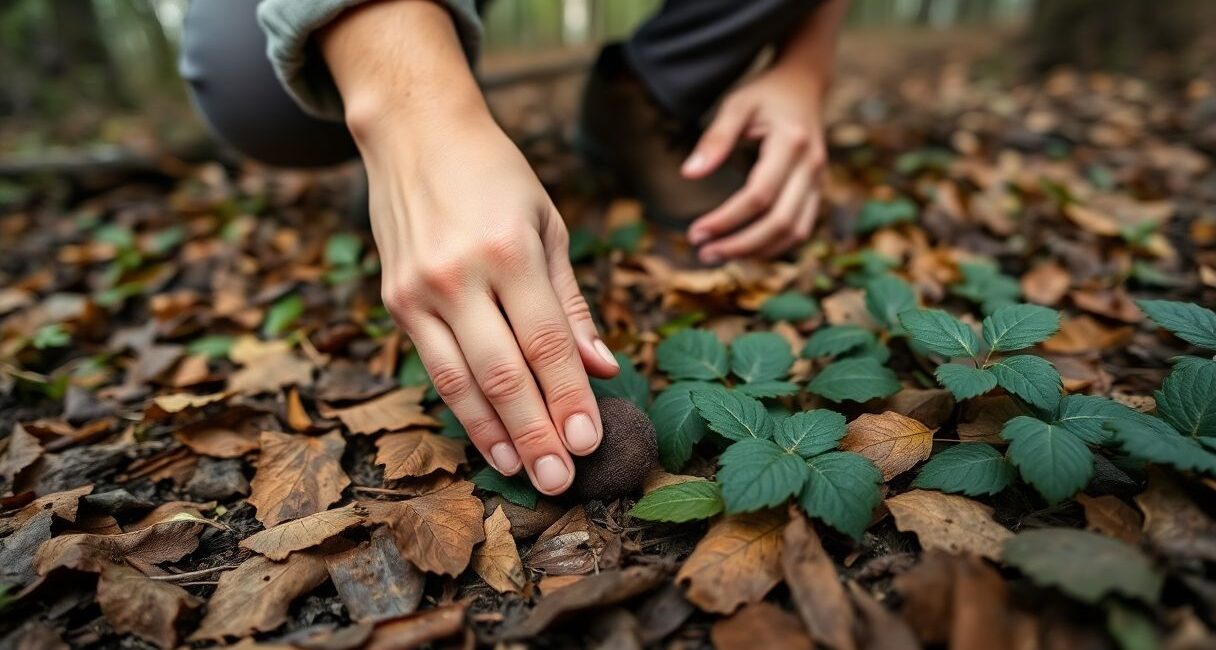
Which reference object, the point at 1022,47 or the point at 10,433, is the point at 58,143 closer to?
the point at 10,433

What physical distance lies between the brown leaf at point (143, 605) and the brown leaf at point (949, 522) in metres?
1.08

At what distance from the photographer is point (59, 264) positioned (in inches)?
95.2

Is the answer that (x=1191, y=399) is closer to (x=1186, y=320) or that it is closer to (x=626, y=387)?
(x=1186, y=320)

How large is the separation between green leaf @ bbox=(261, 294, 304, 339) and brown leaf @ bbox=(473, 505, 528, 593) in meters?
1.08

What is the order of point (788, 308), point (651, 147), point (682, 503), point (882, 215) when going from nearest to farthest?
point (682, 503), point (788, 308), point (882, 215), point (651, 147)

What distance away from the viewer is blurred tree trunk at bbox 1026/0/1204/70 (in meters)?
Answer: 4.15

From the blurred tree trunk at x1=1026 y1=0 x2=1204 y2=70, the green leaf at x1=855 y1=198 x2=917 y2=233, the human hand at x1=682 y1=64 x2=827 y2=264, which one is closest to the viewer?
the human hand at x1=682 y1=64 x2=827 y2=264

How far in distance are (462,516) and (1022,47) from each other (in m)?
5.30

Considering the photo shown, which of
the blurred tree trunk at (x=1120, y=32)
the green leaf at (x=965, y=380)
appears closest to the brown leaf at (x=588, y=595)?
the green leaf at (x=965, y=380)

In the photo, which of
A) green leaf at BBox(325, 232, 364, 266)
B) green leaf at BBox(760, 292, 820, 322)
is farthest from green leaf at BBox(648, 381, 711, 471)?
green leaf at BBox(325, 232, 364, 266)

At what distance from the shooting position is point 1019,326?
1.19 m

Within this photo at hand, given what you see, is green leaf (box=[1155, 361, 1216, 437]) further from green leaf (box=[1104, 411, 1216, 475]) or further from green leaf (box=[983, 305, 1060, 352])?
green leaf (box=[983, 305, 1060, 352])

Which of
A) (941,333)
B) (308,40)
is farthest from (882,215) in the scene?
(308,40)

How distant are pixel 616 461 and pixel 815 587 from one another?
36cm
